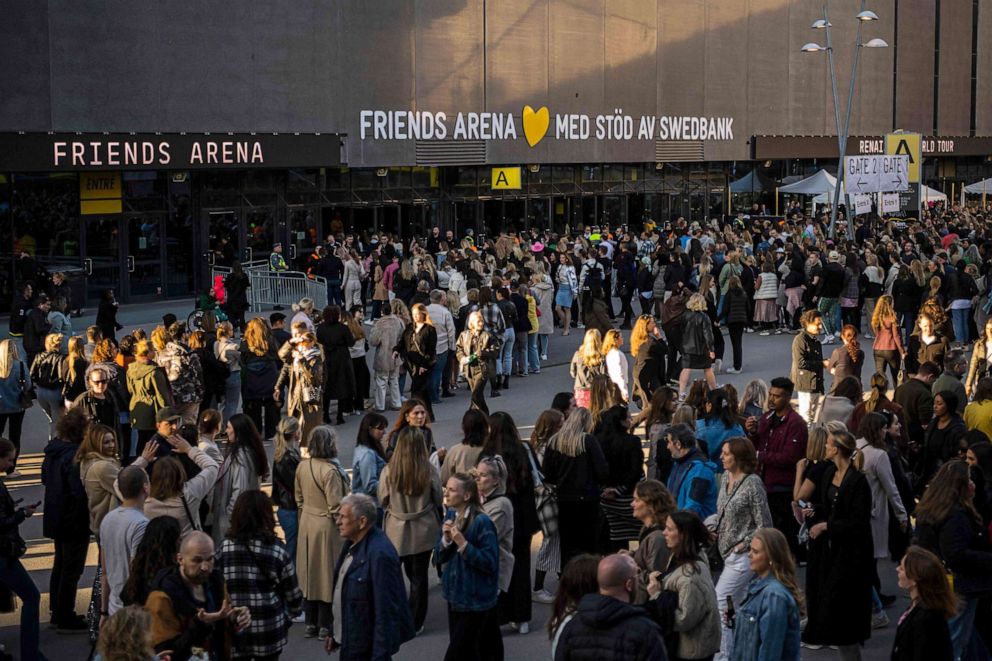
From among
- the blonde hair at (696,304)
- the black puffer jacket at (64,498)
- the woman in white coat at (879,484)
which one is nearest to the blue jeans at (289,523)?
the black puffer jacket at (64,498)

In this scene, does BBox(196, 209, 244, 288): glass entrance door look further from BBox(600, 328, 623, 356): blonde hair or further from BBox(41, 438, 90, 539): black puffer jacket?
BBox(41, 438, 90, 539): black puffer jacket

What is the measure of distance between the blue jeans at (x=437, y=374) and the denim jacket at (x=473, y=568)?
10.4 meters

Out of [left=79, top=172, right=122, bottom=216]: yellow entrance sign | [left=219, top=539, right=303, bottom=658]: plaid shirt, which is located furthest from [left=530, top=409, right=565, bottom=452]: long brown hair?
[left=79, top=172, right=122, bottom=216]: yellow entrance sign

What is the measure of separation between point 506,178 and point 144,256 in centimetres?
1179

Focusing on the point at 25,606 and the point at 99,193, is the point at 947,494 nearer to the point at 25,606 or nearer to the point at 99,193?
the point at 25,606

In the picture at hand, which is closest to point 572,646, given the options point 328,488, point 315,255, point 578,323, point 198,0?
point 328,488

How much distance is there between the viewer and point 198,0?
3098cm

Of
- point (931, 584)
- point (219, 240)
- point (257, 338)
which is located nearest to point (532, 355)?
point (257, 338)

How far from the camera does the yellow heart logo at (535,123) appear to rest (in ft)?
133

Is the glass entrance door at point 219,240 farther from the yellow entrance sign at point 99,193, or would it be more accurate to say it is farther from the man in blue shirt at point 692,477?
the man in blue shirt at point 692,477

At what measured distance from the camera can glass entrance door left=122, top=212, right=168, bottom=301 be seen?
31.1m

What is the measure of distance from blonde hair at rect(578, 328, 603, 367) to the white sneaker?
4.65 meters

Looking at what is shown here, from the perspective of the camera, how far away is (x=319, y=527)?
30.6 ft

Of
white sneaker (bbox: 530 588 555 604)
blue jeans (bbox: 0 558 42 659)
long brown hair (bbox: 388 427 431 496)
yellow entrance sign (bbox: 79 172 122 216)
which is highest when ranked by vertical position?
yellow entrance sign (bbox: 79 172 122 216)
